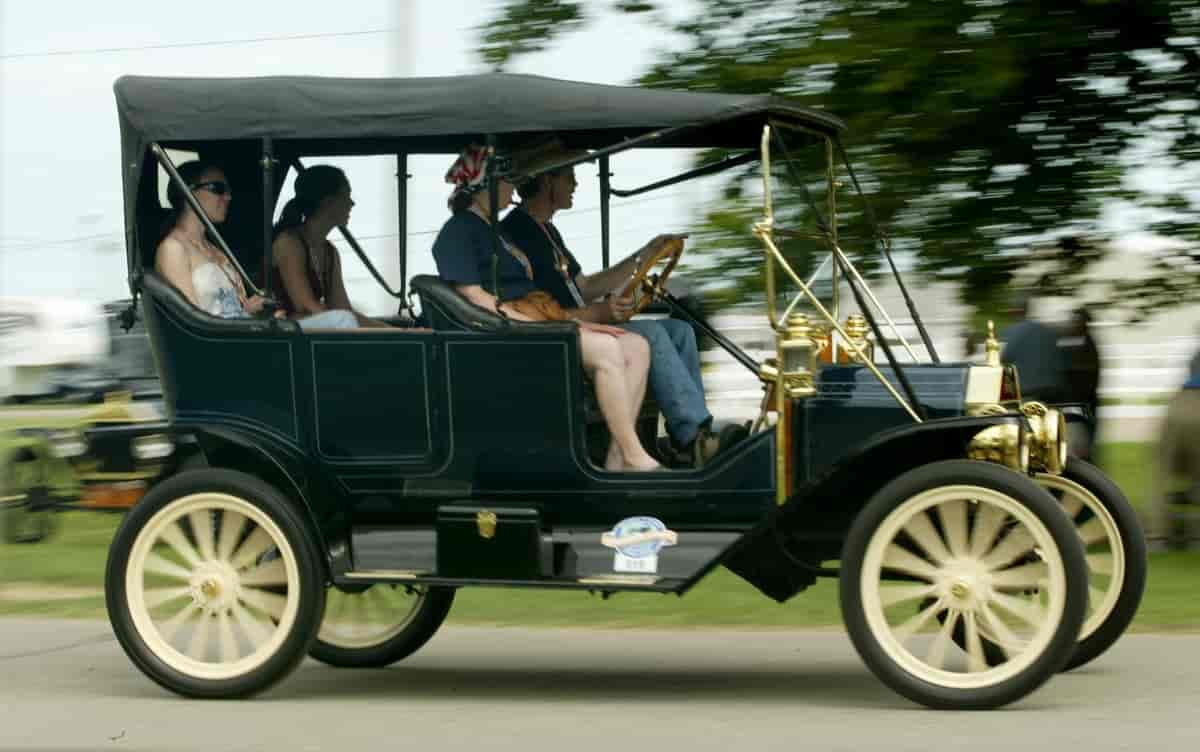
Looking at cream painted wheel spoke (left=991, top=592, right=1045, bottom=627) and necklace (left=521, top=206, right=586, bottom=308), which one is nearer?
cream painted wheel spoke (left=991, top=592, right=1045, bottom=627)

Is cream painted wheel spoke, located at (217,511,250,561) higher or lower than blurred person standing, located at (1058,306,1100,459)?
higher

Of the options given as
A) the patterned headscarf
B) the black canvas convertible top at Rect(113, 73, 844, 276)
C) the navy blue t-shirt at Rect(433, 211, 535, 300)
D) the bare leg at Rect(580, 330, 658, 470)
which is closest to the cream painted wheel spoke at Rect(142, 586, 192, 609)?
the black canvas convertible top at Rect(113, 73, 844, 276)

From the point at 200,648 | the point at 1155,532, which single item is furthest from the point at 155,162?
the point at 1155,532

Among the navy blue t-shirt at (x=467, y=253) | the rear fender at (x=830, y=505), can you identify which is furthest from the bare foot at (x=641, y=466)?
the navy blue t-shirt at (x=467, y=253)

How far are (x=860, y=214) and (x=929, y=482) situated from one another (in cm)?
478

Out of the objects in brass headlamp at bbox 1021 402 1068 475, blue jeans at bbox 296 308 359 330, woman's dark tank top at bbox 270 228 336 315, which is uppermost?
woman's dark tank top at bbox 270 228 336 315

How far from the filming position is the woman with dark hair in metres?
7.62

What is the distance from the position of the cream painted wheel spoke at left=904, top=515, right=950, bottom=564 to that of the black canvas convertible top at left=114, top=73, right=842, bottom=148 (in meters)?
1.45

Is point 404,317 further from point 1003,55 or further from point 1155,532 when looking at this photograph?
point 1155,532

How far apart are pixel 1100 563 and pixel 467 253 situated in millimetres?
2503

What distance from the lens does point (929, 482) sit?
634 cm

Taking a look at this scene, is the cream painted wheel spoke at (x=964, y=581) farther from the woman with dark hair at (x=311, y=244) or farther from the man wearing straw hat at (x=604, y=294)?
the woman with dark hair at (x=311, y=244)

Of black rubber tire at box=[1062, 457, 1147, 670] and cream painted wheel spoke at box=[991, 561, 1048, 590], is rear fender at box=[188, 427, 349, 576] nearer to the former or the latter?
cream painted wheel spoke at box=[991, 561, 1048, 590]

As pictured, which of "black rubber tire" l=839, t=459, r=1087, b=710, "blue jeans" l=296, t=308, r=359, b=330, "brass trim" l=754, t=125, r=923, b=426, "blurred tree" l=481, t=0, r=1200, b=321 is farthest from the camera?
"blurred tree" l=481, t=0, r=1200, b=321
